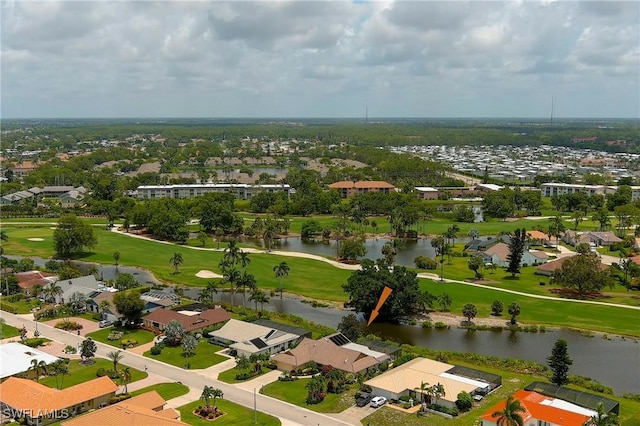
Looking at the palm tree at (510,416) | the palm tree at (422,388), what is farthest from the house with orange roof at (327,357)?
the palm tree at (510,416)

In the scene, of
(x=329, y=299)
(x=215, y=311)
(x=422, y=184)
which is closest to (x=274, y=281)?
(x=329, y=299)

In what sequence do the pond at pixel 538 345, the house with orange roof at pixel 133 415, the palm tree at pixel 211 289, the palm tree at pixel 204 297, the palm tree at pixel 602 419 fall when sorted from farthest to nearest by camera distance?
the palm tree at pixel 211 289 < the palm tree at pixel 204 297 < the pond at pixel 538 345 < the house with orange roof at pixel 133 415 < the palm tree at pixel 602 419

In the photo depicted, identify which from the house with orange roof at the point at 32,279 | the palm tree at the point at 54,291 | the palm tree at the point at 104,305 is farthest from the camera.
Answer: the house with orange roof at the point at 32,279

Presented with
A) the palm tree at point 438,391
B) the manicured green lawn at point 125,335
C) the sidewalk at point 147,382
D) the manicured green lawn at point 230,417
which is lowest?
the manicured green lawn at point 125,335

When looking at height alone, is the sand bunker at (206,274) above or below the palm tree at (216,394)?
below

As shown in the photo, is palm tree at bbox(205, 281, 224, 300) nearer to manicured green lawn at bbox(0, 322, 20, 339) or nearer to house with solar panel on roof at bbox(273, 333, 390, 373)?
manicured green lawn at bbox(0, 322, 20, 339)

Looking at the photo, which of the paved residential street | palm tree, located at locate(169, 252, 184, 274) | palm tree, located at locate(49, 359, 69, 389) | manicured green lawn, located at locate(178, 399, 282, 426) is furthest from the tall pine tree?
palm tree, located at locate(49, 359, 69, 389)

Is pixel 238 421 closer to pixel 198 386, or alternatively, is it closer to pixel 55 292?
pixel 198 386

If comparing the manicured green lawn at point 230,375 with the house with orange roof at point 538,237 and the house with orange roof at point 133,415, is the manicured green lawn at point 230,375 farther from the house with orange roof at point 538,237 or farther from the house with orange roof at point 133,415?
the house with orange roof at point 538,237
